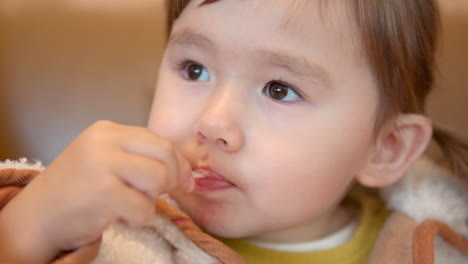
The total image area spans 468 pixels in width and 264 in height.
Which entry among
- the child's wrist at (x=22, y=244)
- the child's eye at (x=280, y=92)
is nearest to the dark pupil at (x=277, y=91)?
the child's eye at (x=280, y=92)

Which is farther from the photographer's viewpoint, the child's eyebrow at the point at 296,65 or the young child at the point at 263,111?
the child's eyebrow at the point at 296,65

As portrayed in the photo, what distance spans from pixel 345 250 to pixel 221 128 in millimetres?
373

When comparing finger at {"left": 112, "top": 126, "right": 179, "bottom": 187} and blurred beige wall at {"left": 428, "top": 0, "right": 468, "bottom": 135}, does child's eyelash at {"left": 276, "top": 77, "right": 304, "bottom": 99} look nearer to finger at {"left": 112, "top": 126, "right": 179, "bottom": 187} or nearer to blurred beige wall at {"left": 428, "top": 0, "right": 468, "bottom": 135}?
finger at {"left": 112, "top": 126, "right": 179, "bottom": 187}

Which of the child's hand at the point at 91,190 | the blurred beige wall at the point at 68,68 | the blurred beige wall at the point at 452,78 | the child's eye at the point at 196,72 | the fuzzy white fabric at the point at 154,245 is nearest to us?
the child's hand at the point at 91,190

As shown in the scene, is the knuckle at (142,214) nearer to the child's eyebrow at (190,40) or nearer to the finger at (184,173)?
the finger at (184,173)

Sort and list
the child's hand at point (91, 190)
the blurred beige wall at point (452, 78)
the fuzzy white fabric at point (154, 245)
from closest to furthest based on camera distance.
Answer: the child's hand at point (91, 190), the fuzzy white fabric at point (154, 245), the blurred beige wall at point (452, 78)

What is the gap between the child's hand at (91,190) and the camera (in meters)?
0.49

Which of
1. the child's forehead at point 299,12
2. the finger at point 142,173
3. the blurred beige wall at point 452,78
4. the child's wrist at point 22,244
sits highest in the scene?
the child's forehead at point 299,12

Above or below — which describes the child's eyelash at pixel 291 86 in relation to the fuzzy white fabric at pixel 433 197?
above

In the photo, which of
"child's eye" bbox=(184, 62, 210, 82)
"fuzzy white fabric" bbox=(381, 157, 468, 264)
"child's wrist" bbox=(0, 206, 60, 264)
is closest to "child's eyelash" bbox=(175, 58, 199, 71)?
"child's eye" bbox=(184, 62, 210, 82)

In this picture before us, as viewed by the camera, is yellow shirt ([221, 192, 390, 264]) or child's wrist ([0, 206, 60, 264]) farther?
yellow shirt ([221, 192, 390, 264])

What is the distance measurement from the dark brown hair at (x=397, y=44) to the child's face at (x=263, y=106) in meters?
0.02

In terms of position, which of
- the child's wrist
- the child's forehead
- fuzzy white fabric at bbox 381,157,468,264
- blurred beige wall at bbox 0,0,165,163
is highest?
the child's forehead

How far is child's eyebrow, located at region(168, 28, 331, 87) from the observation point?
652 millimetres
